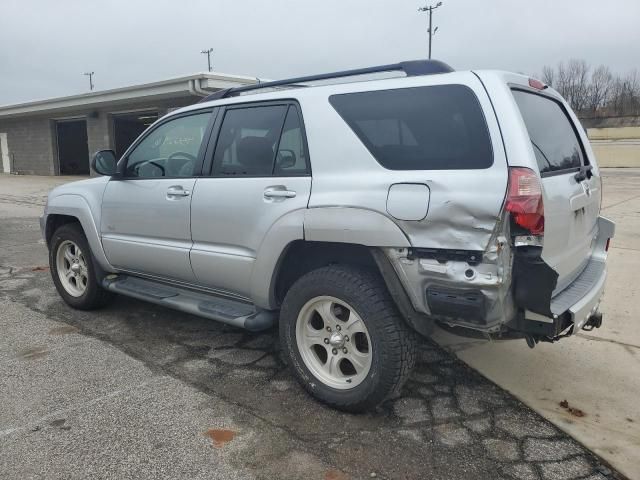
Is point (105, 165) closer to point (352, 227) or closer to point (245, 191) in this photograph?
point (245, 191)

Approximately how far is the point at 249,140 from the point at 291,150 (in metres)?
0.40

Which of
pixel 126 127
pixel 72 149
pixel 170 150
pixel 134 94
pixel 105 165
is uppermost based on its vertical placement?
pixel 134 94

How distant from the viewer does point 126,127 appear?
22781 mm

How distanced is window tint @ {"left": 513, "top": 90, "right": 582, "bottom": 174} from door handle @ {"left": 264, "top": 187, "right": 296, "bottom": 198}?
1355 millimetres

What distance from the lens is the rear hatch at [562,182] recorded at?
108 inches

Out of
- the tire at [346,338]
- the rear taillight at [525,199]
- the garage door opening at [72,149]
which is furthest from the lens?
the garage door opening at [72,149]

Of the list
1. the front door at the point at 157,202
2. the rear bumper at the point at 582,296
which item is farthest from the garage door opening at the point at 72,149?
the rear bumper at the point at 582,296

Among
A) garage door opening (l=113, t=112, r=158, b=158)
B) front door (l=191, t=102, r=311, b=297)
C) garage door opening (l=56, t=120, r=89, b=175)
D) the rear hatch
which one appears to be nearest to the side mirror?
front door (l=191, t=102, r=311, b=297)

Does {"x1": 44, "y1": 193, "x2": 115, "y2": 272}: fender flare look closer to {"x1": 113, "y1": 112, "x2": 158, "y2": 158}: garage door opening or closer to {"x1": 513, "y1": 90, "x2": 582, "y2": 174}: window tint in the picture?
{"x1": 513, "y1": 90, "x2": 582, "y2": 174}: window tint

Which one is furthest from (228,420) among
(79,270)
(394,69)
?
(79,270)

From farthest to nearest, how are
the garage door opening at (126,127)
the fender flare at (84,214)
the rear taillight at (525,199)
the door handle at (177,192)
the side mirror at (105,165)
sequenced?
1. the garage door opening at (126,127)
2. the fender flare at (84,214)
3. the side mirror at (105,165)
4. the door handle at (177,192)
5. the rear taillight at (525,199)

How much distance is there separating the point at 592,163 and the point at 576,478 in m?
2.16

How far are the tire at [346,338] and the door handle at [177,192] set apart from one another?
1.16 m

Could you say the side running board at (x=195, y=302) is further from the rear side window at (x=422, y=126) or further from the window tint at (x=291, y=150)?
the rear side window at (x=422, y=126)
